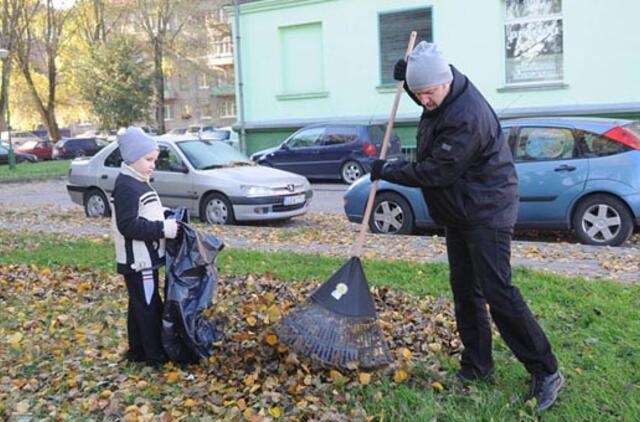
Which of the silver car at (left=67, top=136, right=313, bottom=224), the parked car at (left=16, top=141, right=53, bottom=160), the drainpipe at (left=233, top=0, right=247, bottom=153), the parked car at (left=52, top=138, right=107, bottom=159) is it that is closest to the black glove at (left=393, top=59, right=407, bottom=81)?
the silver car at (left=67, top=136, right=313, bottom=224)

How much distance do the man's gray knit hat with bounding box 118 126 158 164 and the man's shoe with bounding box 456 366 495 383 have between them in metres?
2.31

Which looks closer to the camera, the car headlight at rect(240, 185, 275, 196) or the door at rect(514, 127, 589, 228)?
the door at rect(514, 127, 589, 228)

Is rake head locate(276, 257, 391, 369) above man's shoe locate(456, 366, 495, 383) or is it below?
above

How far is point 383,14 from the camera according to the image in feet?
72.3

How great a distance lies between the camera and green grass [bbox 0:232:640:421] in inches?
144

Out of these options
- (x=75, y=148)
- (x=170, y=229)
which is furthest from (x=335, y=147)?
(x=75, y=148)

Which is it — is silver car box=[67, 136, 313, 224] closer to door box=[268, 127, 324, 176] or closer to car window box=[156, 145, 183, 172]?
car window box=[156, 145, 183, 172]

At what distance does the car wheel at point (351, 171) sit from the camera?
60.8 feet

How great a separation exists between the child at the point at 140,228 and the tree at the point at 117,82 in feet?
127

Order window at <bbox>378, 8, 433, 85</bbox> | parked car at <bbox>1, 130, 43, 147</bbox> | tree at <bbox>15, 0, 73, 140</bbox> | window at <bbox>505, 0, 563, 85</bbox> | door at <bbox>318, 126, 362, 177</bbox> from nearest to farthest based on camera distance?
door at <bbox>318, 126, 362, 177</bbox> < window at <bbox>505, 0, 563, 85</bbox> < window at <bbox>378, 8, 433, 85</bbox> < tree at <bbox>15, 0, 73, 140</bbox> < parked car at <bbox>1, 130, 43, 147</bbox>

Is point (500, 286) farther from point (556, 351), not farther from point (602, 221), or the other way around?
point (602, 221)

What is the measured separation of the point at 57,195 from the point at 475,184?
17987 millimetres

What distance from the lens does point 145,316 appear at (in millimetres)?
4387

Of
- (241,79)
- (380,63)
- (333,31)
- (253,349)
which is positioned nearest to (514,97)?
(380,63)
